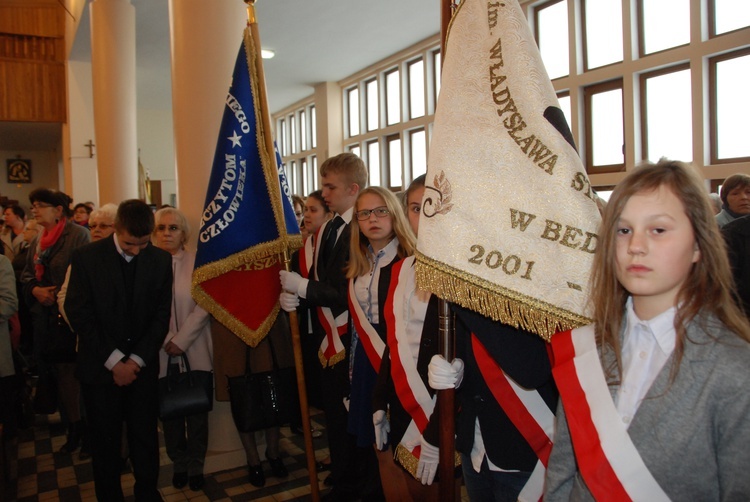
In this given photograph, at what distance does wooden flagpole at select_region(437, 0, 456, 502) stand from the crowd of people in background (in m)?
0.05

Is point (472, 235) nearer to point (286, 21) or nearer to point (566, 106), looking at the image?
point (566, 106)

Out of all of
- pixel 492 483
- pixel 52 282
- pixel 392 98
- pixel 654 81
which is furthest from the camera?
pixel 392 98

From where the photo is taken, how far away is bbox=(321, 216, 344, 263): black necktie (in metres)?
3.17

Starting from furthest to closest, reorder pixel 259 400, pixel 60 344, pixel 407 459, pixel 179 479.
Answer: pixel 60 344, pixel 179 479, pixel 259 400, pixel 407 459

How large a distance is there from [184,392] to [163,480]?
73cm

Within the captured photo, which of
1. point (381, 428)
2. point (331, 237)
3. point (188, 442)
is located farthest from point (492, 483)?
point (188, 442)

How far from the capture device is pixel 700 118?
20.0 feet

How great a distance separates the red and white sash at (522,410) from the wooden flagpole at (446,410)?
0.29 feet

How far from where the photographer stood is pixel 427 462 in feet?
6.29

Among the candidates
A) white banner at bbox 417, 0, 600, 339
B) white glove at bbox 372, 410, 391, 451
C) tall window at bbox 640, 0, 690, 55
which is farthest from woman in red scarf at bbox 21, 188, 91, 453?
tall window at bbox 640, 0, 690, 55

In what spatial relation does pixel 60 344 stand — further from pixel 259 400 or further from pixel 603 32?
pixel 603 32

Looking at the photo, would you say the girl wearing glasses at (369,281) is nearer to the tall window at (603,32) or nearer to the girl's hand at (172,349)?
the girl's hand at (172,349)

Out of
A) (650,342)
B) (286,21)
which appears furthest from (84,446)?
(286,21)

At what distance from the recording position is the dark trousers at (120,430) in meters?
2.85
